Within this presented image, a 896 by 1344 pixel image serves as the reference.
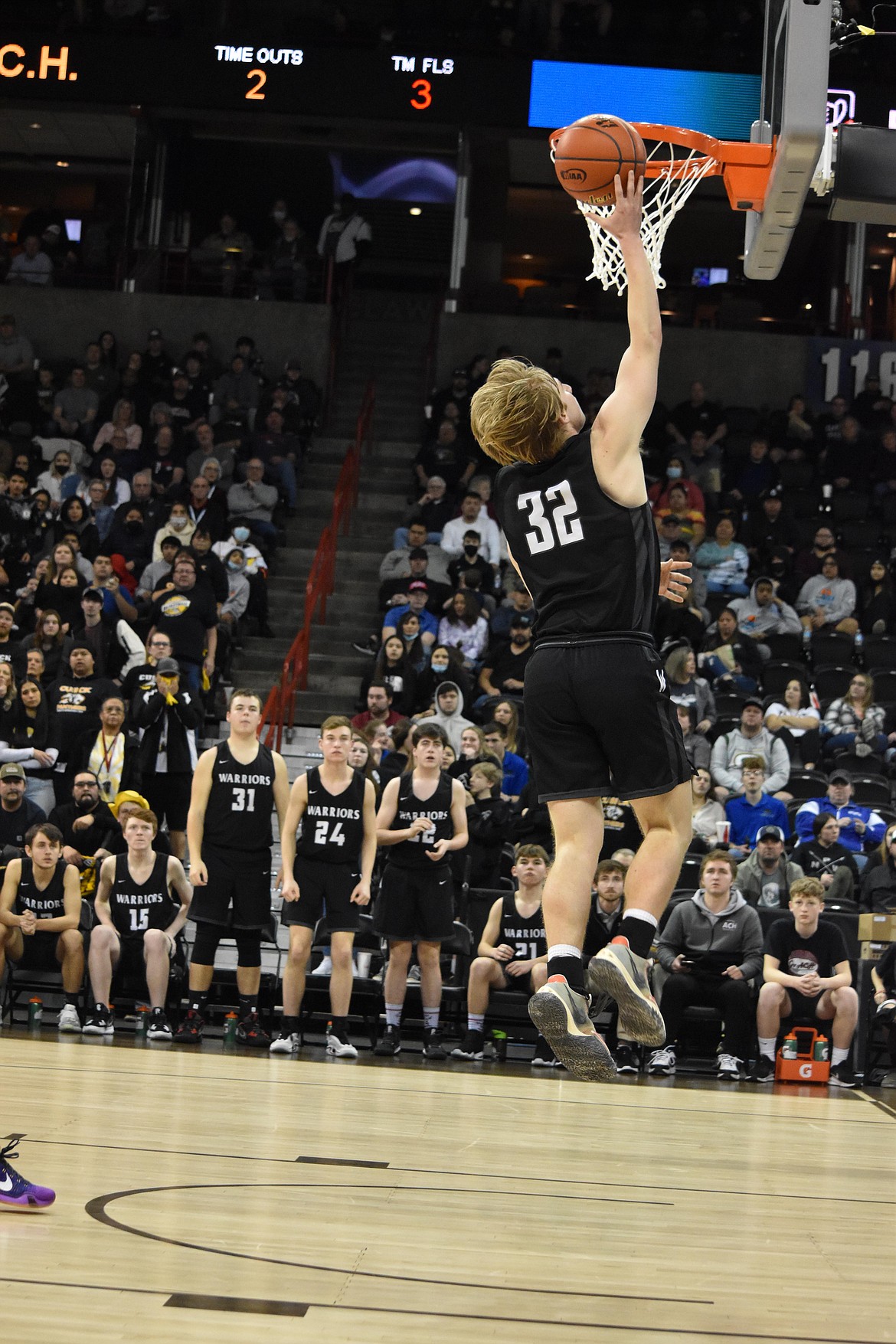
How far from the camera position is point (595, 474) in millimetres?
4059

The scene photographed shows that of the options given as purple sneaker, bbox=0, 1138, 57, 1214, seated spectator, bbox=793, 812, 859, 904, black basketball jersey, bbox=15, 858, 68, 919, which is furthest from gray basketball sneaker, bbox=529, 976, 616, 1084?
seated spectator, bbox=793, 812, 859, 904

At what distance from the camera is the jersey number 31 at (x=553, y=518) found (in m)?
4.07

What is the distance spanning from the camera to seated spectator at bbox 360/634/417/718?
541 inches

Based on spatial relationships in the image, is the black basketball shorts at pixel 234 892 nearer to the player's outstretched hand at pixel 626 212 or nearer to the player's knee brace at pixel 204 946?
the player's knee brace at pixel 204 946

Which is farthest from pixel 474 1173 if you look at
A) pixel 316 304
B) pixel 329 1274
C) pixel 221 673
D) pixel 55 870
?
pixel 316 304

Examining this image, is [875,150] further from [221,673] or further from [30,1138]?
[221,673]

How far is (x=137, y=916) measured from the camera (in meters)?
10.4

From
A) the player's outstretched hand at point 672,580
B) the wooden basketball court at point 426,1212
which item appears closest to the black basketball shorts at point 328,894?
the wooden basketball court at point 426,1212

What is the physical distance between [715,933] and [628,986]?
655 centimetres

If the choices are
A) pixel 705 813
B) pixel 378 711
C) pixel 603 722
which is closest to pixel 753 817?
pixel 705 813

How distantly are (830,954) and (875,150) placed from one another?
554 centimetres

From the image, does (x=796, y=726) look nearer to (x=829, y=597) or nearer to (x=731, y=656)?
(x=731, y=656)

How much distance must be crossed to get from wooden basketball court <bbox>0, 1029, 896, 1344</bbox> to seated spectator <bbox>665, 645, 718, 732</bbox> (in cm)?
478

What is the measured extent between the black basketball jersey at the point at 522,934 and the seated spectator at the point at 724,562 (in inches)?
251
